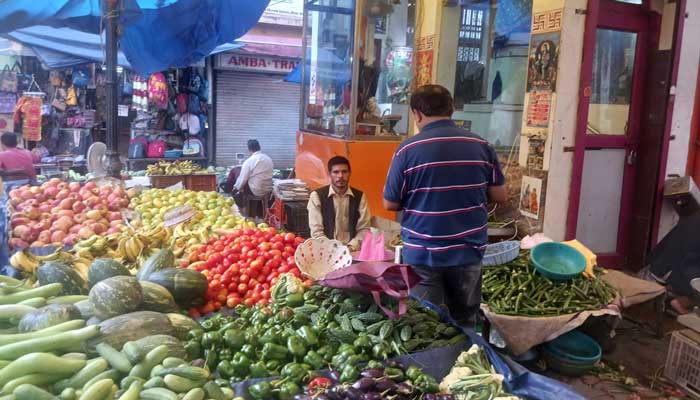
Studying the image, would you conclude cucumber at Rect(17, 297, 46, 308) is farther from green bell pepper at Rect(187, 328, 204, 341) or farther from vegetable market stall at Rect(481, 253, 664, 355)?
vegetable market stall at Rect(481, 253, 664, 355)

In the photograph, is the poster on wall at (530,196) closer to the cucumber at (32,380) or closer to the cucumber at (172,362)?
the cucumber at (172,362)

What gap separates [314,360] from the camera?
2584mm

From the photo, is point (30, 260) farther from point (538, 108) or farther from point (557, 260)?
point (538, 108)

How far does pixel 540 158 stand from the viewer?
5.63 m

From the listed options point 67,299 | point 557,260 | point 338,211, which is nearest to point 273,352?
point 67,299

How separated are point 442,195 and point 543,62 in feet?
8.80

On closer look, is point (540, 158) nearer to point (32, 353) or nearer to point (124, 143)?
point (32, 353)

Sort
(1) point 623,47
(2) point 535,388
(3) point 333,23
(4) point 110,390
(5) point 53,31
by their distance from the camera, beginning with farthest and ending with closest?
(5) point 53,31 < (3) point 333,23 < (1) point 623,47 < (2) point 535,388 < (4) point 110,390

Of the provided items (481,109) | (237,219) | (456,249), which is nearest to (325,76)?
(481,109)

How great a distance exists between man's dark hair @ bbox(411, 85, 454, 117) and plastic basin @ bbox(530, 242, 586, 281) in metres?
1.86

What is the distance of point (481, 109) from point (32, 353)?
6.16 m

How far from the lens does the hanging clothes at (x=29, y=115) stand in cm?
1210

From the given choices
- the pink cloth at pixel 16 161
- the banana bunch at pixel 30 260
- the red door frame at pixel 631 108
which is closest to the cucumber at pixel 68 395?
the banana bunch at pixel 30 260

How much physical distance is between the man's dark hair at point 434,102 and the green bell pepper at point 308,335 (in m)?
1.78
